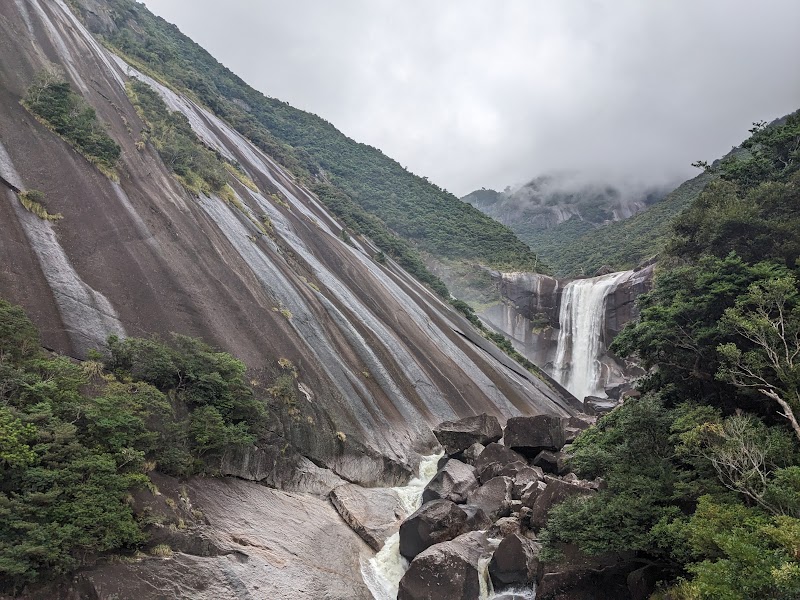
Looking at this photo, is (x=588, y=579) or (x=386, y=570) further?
(x=386, y=570)

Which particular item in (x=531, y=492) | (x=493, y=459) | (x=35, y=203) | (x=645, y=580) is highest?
(x=35, y=203)

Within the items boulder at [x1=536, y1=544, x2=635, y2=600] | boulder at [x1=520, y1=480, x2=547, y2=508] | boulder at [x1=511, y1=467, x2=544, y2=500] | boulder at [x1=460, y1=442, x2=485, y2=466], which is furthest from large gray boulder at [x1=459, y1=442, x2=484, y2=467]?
boulder at [x1=536, y1=544, x2=635, y2=600]

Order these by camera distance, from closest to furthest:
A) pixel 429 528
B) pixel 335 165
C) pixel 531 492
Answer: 1. pixel 429 528
2. pixel 531 492
3. pixel 335 165

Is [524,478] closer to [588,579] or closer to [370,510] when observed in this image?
[370,510]

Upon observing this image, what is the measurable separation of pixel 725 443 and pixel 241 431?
11819 millimetres

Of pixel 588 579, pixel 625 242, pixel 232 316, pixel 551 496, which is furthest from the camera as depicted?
pixel 625 242

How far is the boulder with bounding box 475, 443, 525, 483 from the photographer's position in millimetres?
18844

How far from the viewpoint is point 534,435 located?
20.7 metres

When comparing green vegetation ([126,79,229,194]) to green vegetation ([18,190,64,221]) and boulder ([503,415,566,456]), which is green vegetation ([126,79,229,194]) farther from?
boulder ([503,415,566,456])

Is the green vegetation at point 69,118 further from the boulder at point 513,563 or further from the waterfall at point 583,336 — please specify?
the waterfall at point 583,336

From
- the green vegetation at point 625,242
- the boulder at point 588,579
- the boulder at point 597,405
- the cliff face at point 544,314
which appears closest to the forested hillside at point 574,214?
the green vegetation at point 625,242

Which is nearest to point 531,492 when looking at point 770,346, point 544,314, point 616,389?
point 770,346

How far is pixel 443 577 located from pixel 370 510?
14.6 ft

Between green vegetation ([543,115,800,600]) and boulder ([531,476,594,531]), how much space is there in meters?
0.57
